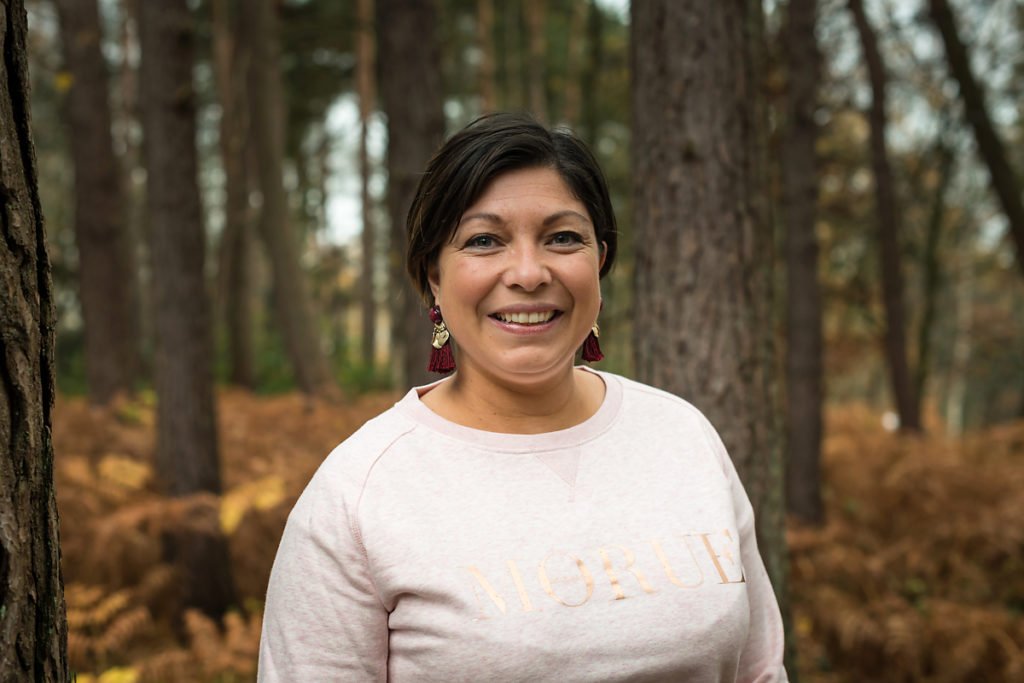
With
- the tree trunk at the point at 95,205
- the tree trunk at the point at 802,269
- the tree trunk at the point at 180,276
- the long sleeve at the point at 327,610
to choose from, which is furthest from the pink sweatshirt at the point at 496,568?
the tree trunk at the point at 95,205

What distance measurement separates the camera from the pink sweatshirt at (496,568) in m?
1.69

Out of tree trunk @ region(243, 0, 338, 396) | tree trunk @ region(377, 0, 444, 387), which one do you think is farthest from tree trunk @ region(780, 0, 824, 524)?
tree trunk @ region(243, 0, 338, 396)

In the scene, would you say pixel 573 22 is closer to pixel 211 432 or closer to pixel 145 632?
pixel 211 432

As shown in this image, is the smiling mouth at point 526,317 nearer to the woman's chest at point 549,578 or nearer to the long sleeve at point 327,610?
the woman's chest at point 549,578

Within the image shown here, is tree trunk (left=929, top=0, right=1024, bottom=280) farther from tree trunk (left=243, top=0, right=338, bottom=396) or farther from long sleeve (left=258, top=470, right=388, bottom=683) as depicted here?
tree trunk (left=243, top=0, right=338, bottom=396)

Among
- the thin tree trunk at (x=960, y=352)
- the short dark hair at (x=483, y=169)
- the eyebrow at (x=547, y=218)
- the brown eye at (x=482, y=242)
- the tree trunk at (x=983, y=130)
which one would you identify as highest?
the tree trunk at (x=983, y=130)

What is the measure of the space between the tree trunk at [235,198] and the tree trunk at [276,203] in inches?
9.6

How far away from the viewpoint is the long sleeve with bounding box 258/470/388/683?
169 centimetres

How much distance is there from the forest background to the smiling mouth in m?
0.50

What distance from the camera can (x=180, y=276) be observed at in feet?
19.7

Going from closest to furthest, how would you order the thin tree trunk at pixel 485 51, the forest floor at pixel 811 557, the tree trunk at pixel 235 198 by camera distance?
the forest floor at pixel 811 557
the tree trunk at pixel 235 198
the thin tree trunk at pixel 485 51

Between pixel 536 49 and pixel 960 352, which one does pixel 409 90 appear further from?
pixel 960 352

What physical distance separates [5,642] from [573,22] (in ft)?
52.6

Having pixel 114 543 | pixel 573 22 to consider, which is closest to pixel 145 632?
pixel 114 543
